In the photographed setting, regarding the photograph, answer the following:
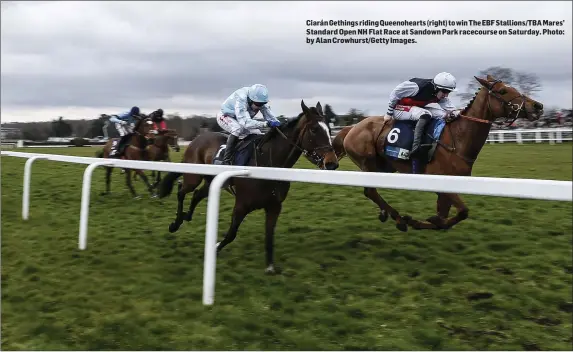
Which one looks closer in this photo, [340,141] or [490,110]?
[490,110]

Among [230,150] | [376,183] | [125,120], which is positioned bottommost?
[376,183]

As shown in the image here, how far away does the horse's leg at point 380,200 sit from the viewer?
15.0 feet

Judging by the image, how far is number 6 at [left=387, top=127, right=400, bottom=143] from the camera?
4.98 metres

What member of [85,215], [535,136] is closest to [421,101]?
[85,215]

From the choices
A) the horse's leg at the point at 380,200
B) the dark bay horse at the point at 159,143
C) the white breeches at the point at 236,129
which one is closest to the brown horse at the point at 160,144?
the dark bay horse at the point at 159,143

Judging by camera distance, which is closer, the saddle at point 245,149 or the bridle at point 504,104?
the saddle at point 245,149

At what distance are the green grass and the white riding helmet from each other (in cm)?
120

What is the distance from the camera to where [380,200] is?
5.02 meters

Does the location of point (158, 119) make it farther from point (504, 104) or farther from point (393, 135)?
point (504, 104)

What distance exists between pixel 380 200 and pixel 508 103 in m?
1.38

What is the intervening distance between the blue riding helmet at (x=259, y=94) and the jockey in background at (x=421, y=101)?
136 centimetres

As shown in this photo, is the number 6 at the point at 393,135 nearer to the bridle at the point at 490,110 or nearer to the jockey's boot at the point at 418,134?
Answer: the jockey's boot at the point at 418,134

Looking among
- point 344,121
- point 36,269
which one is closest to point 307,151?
point 36,269

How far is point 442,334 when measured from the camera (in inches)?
95.6
